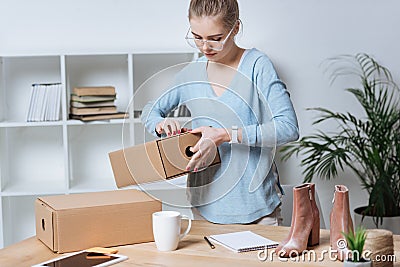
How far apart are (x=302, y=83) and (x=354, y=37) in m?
0.40

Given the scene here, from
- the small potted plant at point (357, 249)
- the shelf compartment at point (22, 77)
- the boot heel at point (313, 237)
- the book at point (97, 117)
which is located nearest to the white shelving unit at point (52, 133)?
the shelf compartment at point (22, 77)

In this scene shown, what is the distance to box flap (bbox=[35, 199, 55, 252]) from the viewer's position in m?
1.91

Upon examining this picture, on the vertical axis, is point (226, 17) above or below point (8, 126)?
above

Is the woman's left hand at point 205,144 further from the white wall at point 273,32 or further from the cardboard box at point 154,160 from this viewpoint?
the white wall at point 273,32

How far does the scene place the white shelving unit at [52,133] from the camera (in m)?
3.89

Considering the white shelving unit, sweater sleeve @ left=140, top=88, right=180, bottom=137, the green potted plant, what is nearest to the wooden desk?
sweater sleeve @ left=140, top=88, right=180, bottom=137

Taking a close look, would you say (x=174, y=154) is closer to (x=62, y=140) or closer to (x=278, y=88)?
(x=278, y=88)

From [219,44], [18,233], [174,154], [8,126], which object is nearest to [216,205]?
[174,154]

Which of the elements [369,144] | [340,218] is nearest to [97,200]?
[340,218]

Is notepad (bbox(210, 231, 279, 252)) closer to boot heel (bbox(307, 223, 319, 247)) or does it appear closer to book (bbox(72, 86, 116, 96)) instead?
boot heel (bbox(307, 223, 319, 247))

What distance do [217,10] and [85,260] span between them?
92cm

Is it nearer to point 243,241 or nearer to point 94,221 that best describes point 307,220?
point 243,241

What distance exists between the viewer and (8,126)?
12.2 ft

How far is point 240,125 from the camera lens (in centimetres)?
216
